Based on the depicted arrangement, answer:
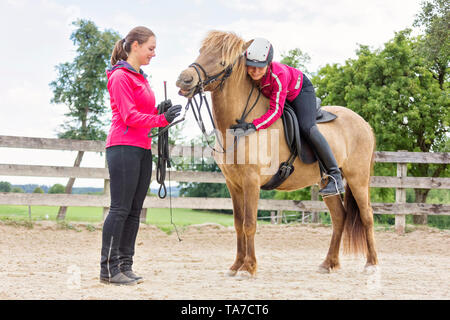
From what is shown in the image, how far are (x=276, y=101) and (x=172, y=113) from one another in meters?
1.13

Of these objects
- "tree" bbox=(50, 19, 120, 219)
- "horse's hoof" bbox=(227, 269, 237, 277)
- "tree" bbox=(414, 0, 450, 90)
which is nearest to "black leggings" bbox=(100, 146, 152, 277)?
"horse's hoof" bbox=(227, 269, 237, 277)

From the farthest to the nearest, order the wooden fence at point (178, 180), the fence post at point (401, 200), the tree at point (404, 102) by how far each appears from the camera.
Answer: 1. the tree at point (404, 102)
2. the fence post at point (401, 200)
3. the wooden fence at point (178, 180)

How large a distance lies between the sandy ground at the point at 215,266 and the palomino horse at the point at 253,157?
0.36 m

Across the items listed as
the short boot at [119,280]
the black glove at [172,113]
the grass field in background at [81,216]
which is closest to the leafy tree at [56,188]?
the grass field in background at [81,216]

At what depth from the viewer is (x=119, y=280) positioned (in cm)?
349

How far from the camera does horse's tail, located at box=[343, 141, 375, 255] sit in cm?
493

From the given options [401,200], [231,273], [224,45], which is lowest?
[231,273]

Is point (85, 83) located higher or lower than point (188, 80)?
higher

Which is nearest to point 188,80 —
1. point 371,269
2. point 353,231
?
point 353,231

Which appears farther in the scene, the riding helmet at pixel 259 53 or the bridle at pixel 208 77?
the riding helmet at pixel 259 53

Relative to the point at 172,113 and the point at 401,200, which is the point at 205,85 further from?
the point at 401,200

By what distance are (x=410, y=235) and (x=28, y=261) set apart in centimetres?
739

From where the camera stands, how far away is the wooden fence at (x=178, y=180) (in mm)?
8055

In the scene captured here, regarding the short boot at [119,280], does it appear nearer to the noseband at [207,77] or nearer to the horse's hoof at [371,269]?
the noseband at [207,77]
